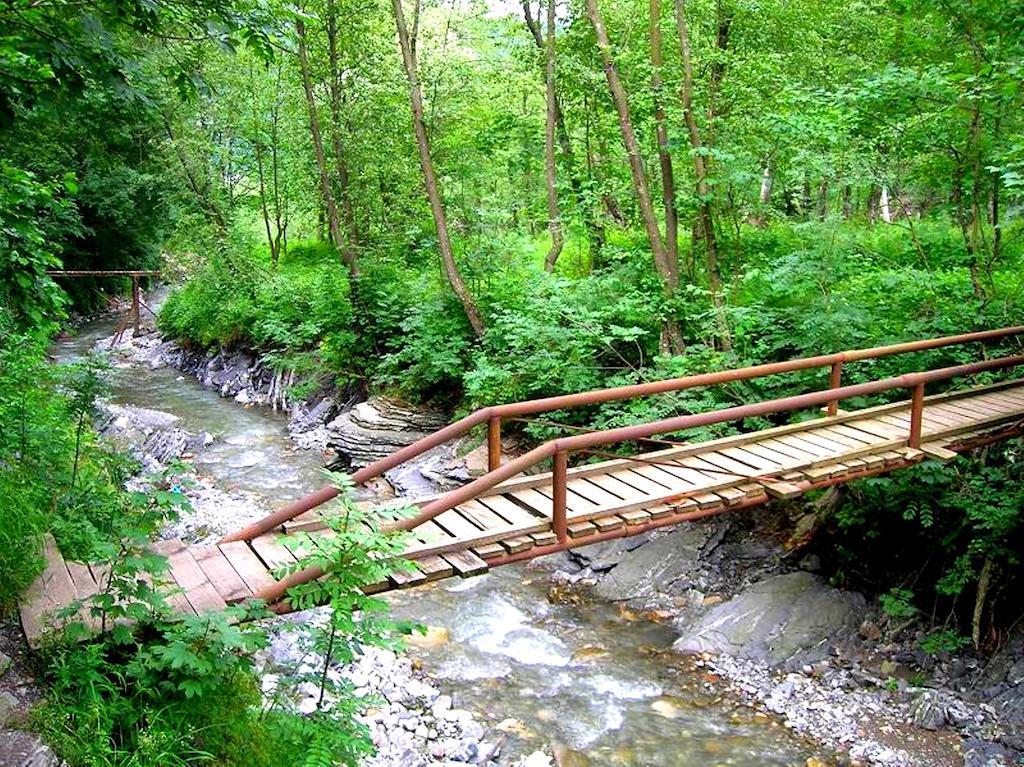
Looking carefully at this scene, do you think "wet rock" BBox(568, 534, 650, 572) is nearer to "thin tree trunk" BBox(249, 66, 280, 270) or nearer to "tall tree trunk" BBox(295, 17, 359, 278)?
"tall tree trunk" BBox(295, 17, 359, 278)

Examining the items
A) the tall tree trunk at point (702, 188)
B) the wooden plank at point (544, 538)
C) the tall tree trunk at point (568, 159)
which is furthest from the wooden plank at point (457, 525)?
the tall tree trunk at point (568, 159)

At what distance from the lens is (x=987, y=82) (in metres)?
8.15

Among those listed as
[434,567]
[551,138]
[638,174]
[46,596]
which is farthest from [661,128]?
[46,596]

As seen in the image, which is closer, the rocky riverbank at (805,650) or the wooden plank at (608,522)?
the wooden plank at (608,522)

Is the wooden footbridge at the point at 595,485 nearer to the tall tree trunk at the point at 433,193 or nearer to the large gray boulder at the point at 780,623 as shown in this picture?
the large gray boulder at the point at 780,623

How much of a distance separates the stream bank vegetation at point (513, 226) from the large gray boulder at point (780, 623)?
0.39 m

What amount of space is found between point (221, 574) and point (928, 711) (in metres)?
6.02

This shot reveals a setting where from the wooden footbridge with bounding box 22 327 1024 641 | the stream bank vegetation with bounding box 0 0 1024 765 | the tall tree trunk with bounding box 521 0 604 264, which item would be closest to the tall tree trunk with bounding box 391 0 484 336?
the stream bank vegetation with bounding box 0 0 1024 765

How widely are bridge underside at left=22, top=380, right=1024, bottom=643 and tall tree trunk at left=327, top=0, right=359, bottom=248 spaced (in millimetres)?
11844

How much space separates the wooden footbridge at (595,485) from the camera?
15.8ft

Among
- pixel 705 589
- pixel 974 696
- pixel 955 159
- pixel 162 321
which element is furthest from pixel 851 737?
pixel 162 321

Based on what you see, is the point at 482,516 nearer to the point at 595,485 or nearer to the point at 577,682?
the point at 595,485

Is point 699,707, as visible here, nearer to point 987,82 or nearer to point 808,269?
point 808,269

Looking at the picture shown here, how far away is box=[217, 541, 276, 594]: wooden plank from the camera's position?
15.6 ft
